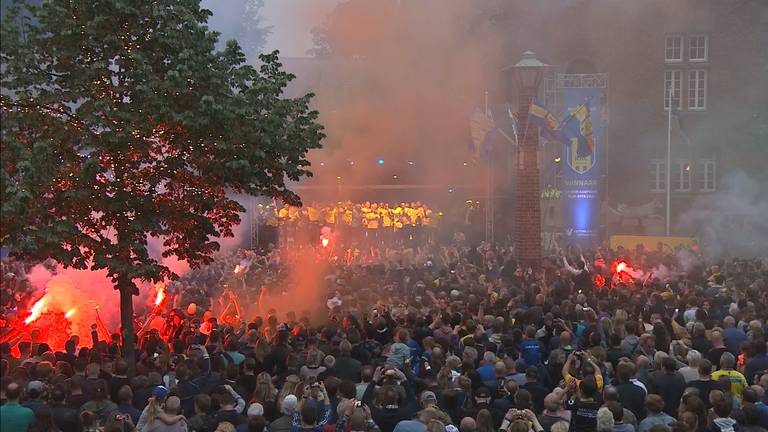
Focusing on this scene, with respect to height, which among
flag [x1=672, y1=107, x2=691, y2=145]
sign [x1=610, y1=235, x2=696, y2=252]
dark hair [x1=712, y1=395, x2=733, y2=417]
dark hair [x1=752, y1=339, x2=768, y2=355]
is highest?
flag [x1=672, y1=107, x2=691, y2=145]

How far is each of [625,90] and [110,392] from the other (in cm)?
2467

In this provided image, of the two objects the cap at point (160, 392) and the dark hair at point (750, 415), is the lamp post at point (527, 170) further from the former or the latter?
the cap at point (160, 392)

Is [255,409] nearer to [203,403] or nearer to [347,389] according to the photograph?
[203,403]

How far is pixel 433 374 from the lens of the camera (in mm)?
6320

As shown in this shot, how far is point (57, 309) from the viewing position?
413 inches

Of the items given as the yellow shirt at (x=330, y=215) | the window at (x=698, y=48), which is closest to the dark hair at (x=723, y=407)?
the yellow shirt at (x=330, y=215)

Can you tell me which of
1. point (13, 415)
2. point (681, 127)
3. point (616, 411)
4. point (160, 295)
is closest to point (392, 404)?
point (616, 411)

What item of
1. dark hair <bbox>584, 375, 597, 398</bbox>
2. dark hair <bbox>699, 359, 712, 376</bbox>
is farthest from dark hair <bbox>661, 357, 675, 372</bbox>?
dark hair <bbox>584, 375, 597, 398</bbox>

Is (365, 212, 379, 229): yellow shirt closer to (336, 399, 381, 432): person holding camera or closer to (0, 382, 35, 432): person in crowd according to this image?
(336, 399, 381, 432): person holding camera

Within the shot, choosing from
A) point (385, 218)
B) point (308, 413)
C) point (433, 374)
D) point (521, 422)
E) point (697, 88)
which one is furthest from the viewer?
point (697, 88)

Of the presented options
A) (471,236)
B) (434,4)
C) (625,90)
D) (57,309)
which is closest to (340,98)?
(434,4)

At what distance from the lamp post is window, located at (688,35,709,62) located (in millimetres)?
17154

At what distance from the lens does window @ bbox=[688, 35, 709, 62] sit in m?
28.6

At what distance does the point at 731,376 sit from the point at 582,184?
49.0 feet
